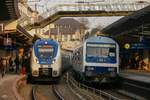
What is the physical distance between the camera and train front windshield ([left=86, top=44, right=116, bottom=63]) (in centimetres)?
3334

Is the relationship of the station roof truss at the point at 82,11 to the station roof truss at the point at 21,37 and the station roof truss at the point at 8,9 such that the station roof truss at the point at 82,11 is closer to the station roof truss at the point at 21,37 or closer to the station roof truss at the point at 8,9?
the station roof truss at the point at 21,37

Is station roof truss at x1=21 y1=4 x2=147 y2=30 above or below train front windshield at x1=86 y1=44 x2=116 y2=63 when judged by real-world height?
above

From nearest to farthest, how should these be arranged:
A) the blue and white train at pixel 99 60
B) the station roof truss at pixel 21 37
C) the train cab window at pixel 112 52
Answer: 1. the blue and white train at pixel 99 60
2. the train cab window at pixel 112 52
3. the station roof truss at pixel 21 37

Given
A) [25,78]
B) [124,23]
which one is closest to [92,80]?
[25,78]

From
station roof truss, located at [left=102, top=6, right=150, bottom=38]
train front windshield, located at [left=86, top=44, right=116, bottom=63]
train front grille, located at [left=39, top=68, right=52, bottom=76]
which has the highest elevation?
station roof truss, located at [left=102, top=6, right=150, bottom=38]

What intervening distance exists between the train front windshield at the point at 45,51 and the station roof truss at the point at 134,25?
456 inches

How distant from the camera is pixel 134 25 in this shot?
5750cm

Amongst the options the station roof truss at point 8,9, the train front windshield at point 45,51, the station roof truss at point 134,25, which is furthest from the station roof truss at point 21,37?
the train front windshield at point 45,51

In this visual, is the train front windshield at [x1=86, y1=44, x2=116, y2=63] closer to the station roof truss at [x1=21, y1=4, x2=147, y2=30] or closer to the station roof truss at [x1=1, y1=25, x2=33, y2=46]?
the station roof truss at [x1=1, y1=25, x2=33, y2=46]

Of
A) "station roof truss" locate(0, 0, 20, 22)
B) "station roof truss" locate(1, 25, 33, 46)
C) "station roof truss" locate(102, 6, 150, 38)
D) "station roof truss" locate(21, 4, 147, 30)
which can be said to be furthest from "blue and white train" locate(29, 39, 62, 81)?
"station roof truss" locate(21, 4, 147, 30)

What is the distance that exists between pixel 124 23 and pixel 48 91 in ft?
99.3

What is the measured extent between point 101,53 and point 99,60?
596 millimetres

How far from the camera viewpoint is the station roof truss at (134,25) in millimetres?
50316

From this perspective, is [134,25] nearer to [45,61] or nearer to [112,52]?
[45,61]
